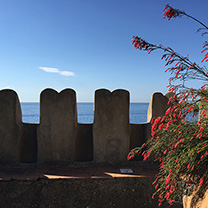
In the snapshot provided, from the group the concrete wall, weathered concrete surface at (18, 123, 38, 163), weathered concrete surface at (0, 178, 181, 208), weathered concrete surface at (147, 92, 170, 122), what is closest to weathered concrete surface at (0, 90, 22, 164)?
the concrete wall

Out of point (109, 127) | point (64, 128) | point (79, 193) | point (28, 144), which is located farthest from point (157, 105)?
point (28, 144)

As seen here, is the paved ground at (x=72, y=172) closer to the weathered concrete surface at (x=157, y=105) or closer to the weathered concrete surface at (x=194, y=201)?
the weathered concrete surface at (x=157, y=105)

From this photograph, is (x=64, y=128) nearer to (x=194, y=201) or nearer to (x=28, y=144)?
(x=28, y=144)

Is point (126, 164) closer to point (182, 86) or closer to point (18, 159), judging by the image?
point (18, 159)

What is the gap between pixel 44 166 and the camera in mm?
4188

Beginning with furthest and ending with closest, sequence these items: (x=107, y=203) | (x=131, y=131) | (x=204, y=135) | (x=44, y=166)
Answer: (x=131, y=131) < (x=44, y=166) < (x=107, y=203) < (x=204, y=135)

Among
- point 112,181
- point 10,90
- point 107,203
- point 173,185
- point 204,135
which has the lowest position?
point 107,203

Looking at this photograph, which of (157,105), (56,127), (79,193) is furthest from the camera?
(157,105)

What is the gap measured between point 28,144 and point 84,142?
104 centimetres

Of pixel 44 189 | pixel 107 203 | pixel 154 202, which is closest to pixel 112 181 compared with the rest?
pixel 107 203

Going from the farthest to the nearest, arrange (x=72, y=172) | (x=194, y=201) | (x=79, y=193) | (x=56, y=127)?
(x=56, y=127)
(x=72, y=172)
(x=79, y=193)
(x=194, y=201)

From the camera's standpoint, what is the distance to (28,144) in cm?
448

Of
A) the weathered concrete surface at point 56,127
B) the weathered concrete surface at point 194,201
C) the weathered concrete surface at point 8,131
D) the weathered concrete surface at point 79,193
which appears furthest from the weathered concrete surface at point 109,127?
the weathered concrete surface at point 194,201

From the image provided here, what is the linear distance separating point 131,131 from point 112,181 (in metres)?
1.30
